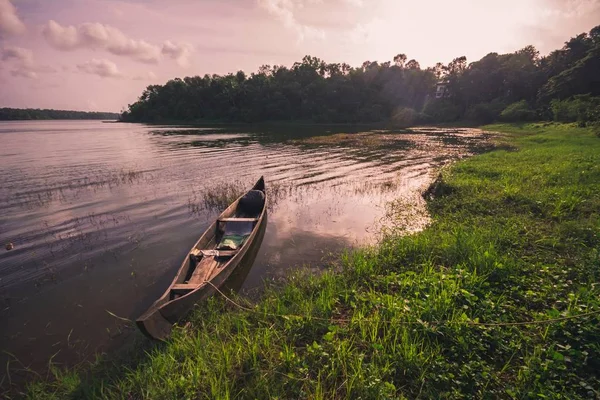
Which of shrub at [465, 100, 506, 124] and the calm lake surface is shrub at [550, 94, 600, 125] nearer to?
shrub at [465, 100, 506, 124]

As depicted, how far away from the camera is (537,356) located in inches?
158

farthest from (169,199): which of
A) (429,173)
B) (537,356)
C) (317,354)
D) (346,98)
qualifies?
(346,98)

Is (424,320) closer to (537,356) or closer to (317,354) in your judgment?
(537,356)

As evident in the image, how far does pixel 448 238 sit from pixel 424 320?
398 centimetres

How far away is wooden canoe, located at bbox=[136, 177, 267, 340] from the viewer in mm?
5062

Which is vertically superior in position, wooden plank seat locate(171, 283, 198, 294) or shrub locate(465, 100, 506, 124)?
shrub locate(465, 100, 506, 124)

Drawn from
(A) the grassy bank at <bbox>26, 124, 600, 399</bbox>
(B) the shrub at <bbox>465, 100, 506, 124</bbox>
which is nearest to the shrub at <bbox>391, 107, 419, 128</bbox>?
(B) the shrub at <bbox>465, 100, 506, 124</bbox>

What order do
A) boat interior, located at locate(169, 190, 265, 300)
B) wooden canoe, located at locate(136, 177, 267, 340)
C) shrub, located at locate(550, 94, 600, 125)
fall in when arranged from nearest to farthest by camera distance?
wooden canoe, located at locate(136, 177, 267, 340) → boat interior, located at locate(169, 190, 265, 300) → shrub, located at locate(550, 94, 600, 125)

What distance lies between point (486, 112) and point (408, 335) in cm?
8766

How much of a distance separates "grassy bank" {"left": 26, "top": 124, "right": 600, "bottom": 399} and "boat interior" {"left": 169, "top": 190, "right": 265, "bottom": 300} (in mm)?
908

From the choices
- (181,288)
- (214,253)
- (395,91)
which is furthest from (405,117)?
(181,288)

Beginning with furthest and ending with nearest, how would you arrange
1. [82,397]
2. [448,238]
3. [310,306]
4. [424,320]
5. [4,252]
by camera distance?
[4,252] → [448,238] → [310,306] → [424,320] → [82,397]

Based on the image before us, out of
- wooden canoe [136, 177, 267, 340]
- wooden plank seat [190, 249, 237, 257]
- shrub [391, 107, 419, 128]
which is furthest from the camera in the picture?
shrub [391, 107, 419, 128]

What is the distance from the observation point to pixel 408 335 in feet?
14.8
